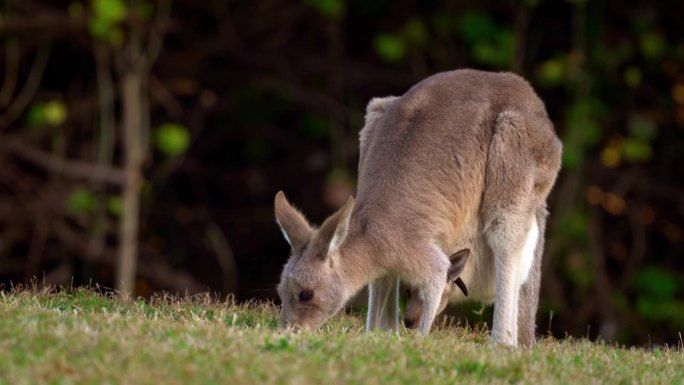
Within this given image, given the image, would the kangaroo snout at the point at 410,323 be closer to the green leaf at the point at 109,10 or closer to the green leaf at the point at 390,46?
the green leaf at the point at 109,10

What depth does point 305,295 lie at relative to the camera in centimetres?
753

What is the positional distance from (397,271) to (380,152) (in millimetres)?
772

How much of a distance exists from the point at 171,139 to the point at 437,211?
6.21m

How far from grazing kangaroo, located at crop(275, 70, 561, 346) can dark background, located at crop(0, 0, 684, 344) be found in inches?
221

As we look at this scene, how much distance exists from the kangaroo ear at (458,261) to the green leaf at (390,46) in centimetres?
638

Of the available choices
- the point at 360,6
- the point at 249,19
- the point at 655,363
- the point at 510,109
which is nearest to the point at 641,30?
the point at 360,6

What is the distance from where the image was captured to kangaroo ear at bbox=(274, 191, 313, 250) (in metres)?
7.68

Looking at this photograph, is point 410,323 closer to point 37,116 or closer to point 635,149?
point 37,116

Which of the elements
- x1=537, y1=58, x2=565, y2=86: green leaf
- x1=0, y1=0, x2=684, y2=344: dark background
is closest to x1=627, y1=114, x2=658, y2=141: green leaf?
x1=0, y1=0, x2=684, y2=344: dark background

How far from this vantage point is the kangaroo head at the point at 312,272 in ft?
24.6

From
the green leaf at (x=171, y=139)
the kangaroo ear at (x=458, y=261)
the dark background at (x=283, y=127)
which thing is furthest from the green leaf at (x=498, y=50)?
the kangaroo ear at (x=458, y=261)

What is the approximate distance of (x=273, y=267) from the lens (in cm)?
1513

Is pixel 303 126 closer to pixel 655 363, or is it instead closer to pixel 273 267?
pixel 273 267

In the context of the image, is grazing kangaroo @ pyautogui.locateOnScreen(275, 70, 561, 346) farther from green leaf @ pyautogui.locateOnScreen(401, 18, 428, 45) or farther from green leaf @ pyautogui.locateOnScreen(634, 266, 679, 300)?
green leaf @ pyautogui.locateOnScreen(634, 266, 679, 300)
